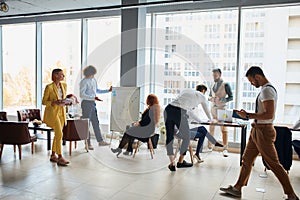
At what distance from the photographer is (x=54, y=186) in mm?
3824

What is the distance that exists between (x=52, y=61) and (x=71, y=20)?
1292 mm

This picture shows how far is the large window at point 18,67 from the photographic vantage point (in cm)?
852

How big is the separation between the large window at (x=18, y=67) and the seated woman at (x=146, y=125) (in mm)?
4316

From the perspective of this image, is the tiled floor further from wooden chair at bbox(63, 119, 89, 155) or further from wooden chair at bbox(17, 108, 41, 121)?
wooden chair at bbox(17, 108, 41, 121)

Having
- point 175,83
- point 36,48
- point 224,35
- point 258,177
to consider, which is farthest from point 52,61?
point 258,177

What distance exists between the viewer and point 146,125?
203 inches

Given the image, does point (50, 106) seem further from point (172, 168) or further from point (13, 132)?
point (172, 168)

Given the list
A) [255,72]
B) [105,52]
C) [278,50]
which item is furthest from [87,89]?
[278,50]

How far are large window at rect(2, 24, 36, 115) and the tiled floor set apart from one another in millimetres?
3436

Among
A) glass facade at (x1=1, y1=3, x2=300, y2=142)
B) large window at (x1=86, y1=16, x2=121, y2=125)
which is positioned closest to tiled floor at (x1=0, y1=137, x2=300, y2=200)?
glass facade at (x1=1, y1=3, x2=300, y2=142)

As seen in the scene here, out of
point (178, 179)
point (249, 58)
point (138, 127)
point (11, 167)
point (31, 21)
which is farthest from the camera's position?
point (31, 21)

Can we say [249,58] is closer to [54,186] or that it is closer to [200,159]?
[200,159]

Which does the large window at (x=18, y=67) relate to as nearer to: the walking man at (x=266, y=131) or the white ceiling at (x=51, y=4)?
the white ceiling at (x=51, y=4)

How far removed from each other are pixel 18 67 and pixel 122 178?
620cm
